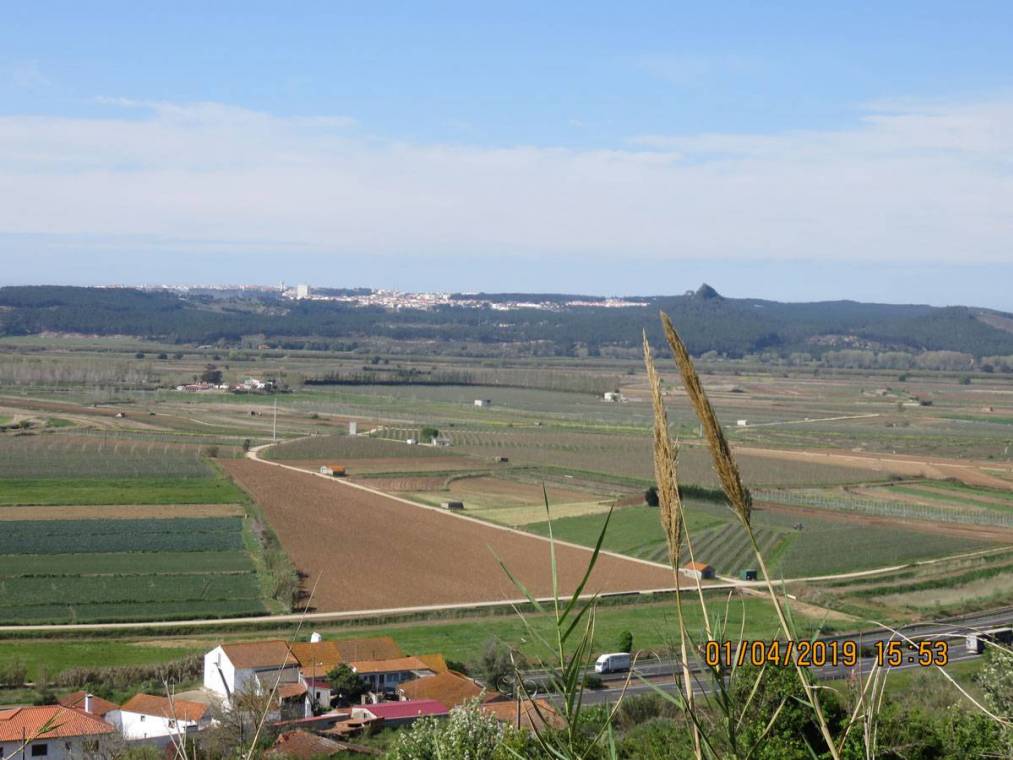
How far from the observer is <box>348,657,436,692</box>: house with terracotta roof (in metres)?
16.5

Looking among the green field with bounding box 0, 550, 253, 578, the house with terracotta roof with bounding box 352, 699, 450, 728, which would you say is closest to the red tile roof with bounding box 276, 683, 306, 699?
the house with terracotta roof with bounding box 352, 699, 450, 728

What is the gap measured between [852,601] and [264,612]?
1106 centimetres

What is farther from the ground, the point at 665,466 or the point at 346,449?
the point at 665,466

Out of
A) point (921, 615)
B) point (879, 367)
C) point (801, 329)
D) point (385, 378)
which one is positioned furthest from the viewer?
point (801, 329)

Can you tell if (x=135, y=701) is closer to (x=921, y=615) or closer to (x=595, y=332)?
(x=921, y=615)

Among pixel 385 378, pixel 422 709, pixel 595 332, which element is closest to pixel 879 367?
pixel 595 332

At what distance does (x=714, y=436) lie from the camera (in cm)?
195

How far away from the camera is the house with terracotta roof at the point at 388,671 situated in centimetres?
1645

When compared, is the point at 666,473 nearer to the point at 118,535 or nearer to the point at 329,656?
the point at 329,656

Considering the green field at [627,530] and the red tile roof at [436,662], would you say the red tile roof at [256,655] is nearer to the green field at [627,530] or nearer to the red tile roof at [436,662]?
the red tile roof at [436,662]

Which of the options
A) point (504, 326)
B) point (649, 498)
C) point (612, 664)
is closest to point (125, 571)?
point (612, 664)

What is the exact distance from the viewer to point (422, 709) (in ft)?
48.8

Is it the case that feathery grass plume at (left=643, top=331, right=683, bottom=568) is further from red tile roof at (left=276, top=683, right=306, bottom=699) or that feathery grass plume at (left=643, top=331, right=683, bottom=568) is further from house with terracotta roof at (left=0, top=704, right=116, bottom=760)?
red tile roof at (left=276, top=683, right=306, bottom=699)

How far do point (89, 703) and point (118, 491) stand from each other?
21355 mm
